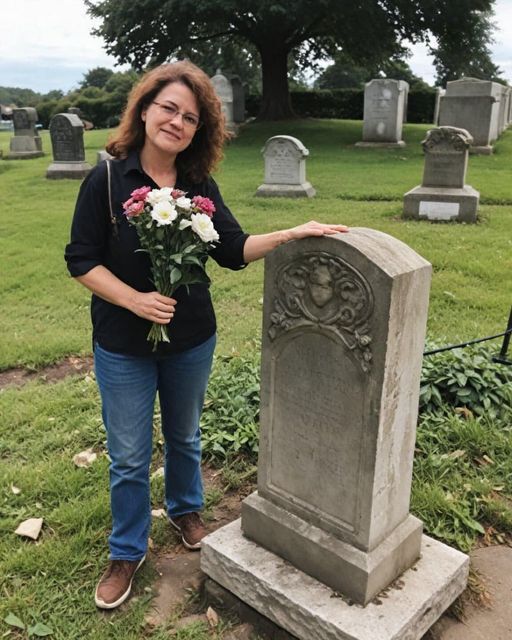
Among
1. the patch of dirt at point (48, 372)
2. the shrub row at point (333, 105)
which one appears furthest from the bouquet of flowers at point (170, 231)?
the shrub row at point (333, 105)

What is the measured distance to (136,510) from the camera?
8.44 ft

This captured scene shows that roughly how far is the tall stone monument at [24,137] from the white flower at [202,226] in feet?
68.2

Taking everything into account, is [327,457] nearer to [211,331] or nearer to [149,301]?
[211,331]

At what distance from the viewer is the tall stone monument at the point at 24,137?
20.9 meters

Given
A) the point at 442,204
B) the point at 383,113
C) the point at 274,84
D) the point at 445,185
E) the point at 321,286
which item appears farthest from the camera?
the point at 274,84

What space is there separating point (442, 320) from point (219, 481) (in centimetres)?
306

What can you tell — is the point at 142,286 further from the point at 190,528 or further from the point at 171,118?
the point at 190,528

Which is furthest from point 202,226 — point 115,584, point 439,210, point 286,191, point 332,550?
point 286,191

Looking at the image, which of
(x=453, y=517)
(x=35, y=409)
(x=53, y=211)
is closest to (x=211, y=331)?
(x=453, y=517)

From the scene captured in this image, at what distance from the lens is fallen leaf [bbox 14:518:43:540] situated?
3.00 metres

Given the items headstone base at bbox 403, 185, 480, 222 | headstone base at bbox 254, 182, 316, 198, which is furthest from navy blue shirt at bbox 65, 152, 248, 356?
headstone base at bbox 254, 182, 316, 198

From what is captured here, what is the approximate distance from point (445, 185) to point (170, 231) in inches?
326

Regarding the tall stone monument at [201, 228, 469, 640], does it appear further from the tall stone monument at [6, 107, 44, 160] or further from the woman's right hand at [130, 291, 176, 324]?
the tall stone monument at [6, 107, 44, 160]

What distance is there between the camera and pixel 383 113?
18641mm
